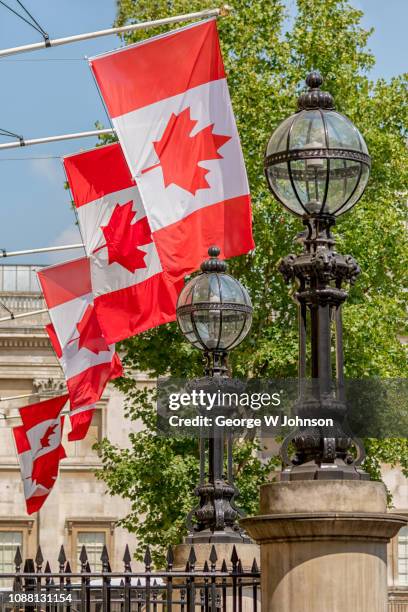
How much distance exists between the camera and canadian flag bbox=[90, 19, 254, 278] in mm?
16859

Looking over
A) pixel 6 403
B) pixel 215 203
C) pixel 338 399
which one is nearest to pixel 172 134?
pixel 215 203

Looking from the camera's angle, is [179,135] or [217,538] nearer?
[217,538]

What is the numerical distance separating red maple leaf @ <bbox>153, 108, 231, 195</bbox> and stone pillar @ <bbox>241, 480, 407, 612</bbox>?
8.11 m

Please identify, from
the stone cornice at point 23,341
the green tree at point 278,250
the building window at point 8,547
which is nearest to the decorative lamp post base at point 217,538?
the green tree at point 278,250

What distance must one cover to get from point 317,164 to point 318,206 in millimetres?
283

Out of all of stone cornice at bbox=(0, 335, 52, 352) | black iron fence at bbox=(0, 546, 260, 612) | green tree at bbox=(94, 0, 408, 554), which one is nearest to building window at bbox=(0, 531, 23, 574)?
stone cornice at bbox=(0, 335, 52, 352)

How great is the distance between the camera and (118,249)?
1975 cm

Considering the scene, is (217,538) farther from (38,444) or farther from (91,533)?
(91,533)

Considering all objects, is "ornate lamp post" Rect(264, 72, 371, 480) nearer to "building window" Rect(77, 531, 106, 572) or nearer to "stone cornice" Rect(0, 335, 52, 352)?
"building window" Rect(77, 531, 106, 572)

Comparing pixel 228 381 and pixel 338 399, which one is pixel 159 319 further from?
pixel 338 399

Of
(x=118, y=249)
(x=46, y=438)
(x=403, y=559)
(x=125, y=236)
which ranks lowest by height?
(x=403, y=559)

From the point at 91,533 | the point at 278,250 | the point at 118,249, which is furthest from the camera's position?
the point at 91,533

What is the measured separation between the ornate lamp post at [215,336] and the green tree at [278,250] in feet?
58.3

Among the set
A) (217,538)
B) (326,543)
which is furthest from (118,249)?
(326,543)
